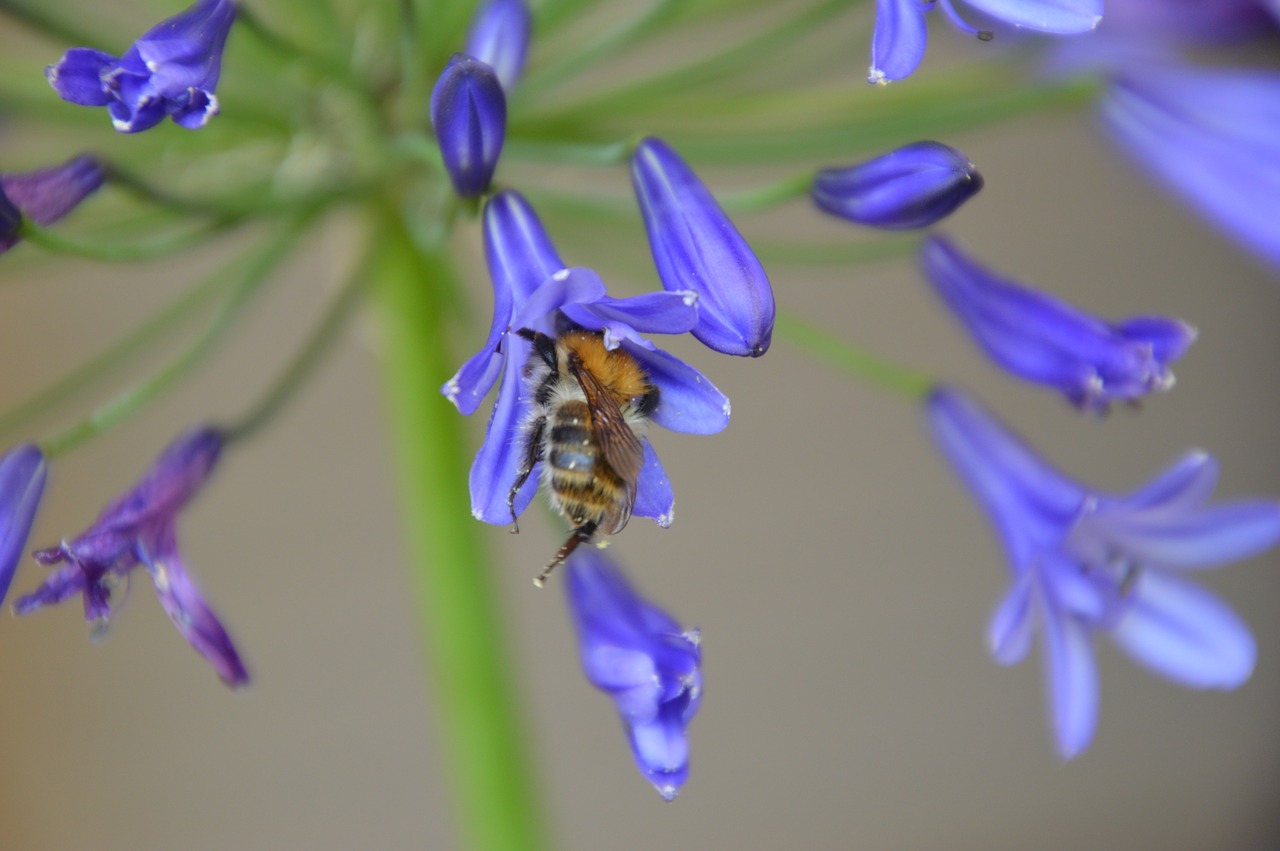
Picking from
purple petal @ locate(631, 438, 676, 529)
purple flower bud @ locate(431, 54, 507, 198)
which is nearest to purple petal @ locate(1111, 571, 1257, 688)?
purple petal @ locate(631, 438, 676, 529)

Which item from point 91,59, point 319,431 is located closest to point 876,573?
point 319,431

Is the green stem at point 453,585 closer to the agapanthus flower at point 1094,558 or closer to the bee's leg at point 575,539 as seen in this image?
the bee's leg at point 575,539

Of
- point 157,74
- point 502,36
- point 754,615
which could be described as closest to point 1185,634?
point 502,36

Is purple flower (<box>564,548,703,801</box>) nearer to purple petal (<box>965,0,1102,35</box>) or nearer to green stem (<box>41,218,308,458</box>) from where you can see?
green stem (<box>41,218,308,458</box>)

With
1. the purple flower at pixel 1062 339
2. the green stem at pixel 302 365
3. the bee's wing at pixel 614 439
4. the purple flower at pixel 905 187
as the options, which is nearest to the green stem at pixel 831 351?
the purple flower at pixel 1062 339

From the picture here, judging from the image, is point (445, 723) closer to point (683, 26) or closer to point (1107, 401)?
point (1107, 401)
